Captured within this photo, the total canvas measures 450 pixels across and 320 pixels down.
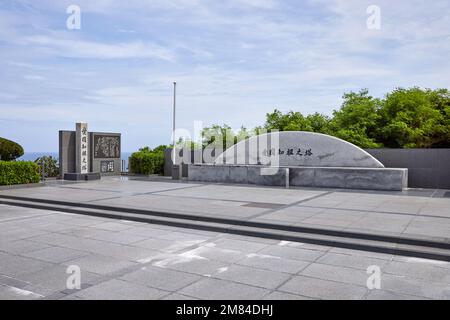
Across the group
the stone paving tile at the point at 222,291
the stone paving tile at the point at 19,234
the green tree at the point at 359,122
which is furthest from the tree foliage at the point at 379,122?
the stone paving tile at the point at 222,291

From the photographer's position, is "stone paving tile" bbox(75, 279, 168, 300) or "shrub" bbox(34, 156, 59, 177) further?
"shrub" bbox(34, 156, 59, 177)

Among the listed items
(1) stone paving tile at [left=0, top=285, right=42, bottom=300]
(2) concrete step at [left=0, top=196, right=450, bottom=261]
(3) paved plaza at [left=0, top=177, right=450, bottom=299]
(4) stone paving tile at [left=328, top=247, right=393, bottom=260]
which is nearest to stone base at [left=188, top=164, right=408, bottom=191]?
(3) paved plaza at [left=0, top=177, right=450, bottom=299]

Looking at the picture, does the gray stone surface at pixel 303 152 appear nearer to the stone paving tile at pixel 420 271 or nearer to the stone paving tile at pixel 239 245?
the stone paving tile at pixel 239 245

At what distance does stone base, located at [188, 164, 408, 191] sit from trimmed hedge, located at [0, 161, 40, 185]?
6.96 metres

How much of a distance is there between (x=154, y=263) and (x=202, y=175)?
1289 centimetres

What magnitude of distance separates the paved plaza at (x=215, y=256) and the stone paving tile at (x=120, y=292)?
0.5 inches

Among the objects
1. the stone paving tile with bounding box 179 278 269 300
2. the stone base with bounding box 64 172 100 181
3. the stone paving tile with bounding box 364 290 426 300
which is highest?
the stone base with bounding box 64 172 100 181

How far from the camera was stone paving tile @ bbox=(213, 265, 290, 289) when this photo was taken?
533 cm

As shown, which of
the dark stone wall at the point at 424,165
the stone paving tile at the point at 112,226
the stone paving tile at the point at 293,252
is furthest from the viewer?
the dark stone wall at the point at 424,165

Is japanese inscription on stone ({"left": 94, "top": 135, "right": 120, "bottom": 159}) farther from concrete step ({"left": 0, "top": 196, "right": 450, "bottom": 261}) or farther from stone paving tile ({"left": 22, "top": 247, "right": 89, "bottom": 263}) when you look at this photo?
stone paving tile ({"left": 22, "top": 247, "right": 89, "bottom": 263})

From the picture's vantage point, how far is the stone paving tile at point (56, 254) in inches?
254

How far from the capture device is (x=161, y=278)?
5512 millimetres

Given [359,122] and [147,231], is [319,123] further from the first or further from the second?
[147,231]

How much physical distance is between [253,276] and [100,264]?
2.38 metres
